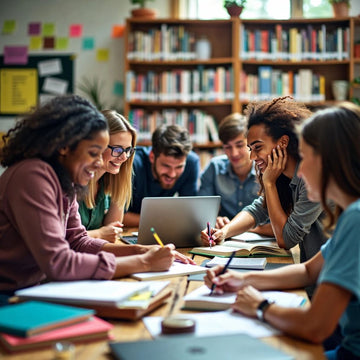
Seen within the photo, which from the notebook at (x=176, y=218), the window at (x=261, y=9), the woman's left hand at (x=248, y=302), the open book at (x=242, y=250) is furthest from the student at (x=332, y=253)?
the window at (x=261, y=9)

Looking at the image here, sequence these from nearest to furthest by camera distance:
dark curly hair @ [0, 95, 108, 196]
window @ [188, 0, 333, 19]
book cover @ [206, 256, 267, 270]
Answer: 1. dark curly hair @ [0, 95, 108, 196]
2. book cover @ [206, 256, 267, 270]
3. window @ [188, 0, 333, 19]

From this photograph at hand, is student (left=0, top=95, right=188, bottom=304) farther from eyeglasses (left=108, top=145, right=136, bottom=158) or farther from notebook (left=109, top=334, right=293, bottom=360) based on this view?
eyeglasses (left=108, top=145, right=136, bottom=158)

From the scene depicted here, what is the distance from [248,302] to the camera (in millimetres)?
1189

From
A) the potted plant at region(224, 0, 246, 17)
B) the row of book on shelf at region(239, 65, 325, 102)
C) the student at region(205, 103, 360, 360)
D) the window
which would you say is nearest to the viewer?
the student at region(205, 103, 360, 360)

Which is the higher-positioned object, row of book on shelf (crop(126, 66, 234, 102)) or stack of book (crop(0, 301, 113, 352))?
row of book on shelf (crop(126, 66, 234, 102))

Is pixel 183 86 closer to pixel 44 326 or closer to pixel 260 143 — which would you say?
pixel 260 143

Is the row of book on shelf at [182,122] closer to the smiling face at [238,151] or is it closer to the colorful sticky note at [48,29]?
the colorful sticky note at [48,29]

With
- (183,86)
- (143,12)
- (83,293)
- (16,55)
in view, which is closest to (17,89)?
(16,55)

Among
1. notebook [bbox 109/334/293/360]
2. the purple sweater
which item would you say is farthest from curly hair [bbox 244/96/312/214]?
notebook [bbox 109/334/293/360]

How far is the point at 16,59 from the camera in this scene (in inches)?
187

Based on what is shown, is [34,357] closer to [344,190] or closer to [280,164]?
[344,190]

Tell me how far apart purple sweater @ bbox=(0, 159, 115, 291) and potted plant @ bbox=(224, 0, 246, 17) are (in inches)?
132

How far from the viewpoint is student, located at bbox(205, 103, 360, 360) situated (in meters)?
1.04

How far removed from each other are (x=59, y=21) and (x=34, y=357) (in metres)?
4.24
